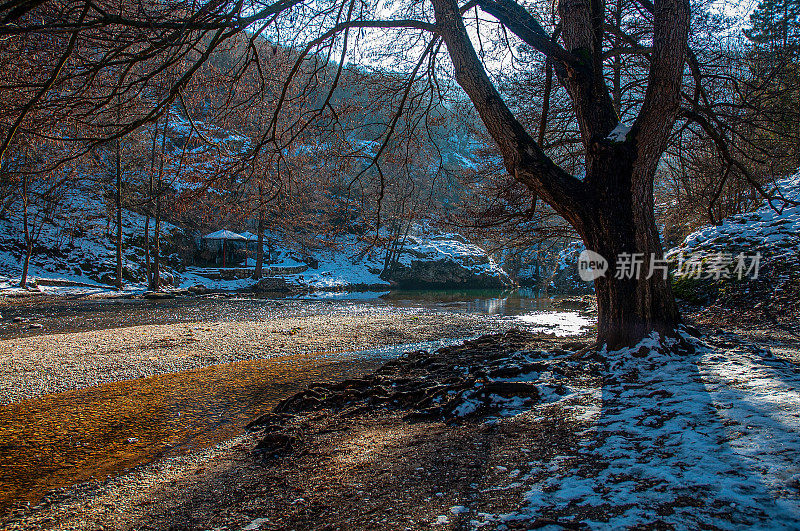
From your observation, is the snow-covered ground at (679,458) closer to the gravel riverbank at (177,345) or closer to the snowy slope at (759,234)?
the gravel riverbank at (177,345)

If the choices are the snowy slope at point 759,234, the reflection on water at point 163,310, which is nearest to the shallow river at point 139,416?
the reflection on water at point 163,310

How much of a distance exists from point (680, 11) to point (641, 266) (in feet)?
8.54

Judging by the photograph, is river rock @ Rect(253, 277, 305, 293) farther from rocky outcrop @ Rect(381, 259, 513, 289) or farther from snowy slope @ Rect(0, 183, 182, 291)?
rocky outcrop @ Rect(381, 259, 513, 289)

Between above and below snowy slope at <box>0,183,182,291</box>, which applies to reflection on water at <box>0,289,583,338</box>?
below

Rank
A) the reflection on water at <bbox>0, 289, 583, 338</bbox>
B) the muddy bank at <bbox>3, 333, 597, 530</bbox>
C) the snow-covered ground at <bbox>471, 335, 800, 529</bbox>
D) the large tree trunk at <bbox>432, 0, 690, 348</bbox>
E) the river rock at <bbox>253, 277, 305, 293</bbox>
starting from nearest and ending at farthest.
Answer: the snow-covered ground at <bbox>471, 335, 800, 529</bbox>, the muddy bank at <bbox>3, 333, 597, 530</bbox>, the large tree trunk at <bbox>432, 0, 690, 348</bbox>, the reflection on water at <bbox>0, 289, 583, 338</bbox>, the river rock at <bbox>253, 277, 305, 293</bbox>

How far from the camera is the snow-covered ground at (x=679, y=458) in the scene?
171cm

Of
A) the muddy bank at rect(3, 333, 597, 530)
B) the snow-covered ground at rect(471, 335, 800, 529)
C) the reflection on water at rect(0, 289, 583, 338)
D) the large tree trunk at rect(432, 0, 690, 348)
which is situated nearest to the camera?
the snow-covered ground at rect(471, 335, 800, 529)

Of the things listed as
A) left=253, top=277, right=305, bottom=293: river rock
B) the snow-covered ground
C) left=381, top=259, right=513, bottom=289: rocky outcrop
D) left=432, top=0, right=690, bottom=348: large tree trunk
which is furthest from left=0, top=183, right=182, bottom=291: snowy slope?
the snow-covered ground

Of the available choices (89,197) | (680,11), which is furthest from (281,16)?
(89,197)

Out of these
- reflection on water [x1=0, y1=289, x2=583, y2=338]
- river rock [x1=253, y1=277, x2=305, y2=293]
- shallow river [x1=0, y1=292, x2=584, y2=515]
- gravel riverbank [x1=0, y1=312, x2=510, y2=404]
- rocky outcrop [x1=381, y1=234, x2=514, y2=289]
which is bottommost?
shallow river [x1=0, y1=292, x2=584, y2=515]

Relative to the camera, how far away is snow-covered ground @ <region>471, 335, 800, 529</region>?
5.60ft

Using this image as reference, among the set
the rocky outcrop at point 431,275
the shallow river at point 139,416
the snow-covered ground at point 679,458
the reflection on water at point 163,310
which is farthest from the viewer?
the rocky outcrop at point 431,275

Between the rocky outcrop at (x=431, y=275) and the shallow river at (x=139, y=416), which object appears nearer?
the shallow river at (x=139, y=416)

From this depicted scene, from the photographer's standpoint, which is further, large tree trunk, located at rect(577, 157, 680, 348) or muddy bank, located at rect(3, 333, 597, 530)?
large tree trunk, located at rect(577, 157, 680, 348)
